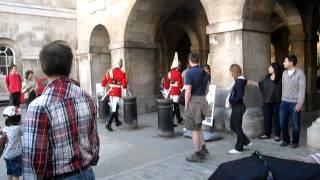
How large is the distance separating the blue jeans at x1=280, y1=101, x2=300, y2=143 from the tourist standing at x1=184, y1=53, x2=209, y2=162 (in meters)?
1.73

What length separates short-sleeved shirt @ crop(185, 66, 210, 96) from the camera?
5646 mm

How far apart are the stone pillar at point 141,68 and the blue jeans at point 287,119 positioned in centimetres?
585

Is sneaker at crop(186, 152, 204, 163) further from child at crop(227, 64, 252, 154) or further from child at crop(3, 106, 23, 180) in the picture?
child at crop(3, 106, 23, 180)

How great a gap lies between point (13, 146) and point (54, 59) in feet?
8.26

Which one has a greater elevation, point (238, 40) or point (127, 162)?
point (238, 40)

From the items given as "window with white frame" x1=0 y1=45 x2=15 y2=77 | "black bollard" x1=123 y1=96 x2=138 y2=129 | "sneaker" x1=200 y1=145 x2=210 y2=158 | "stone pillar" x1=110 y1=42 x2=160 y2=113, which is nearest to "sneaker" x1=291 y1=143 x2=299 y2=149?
"sneaker" x1=200 y1=145 x2=210 y2=158

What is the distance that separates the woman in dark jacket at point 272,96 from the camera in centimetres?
695

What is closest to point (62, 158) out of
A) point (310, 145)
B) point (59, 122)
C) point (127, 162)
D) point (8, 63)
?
point (59, 122)

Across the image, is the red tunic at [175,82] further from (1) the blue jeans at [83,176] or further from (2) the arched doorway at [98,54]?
(1) the blue jeans at [83,176]

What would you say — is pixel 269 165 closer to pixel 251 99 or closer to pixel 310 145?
pixel 310 145

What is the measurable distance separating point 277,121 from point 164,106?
2442 millimetres

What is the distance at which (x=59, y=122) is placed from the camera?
215cm

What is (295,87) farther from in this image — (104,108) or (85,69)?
(85,69)

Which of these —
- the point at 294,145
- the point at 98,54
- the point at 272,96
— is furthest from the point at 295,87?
the point at 98,54
